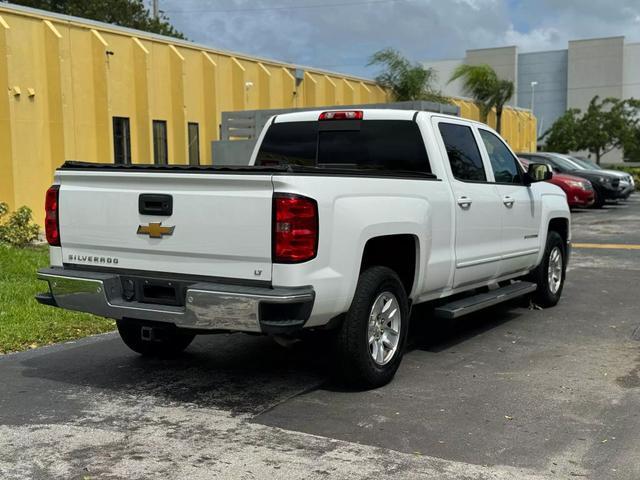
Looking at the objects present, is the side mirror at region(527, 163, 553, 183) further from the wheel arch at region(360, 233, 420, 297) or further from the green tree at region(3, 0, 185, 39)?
the green tree at region(3, 0, 185, 39)

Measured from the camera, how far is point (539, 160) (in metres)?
22.1

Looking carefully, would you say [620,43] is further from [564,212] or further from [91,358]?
[91,358]

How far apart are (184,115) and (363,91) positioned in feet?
30.6

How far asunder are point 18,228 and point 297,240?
10100 millimetres

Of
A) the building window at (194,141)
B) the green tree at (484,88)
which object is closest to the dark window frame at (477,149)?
the building window at (194,141)

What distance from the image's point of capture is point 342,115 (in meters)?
6.66

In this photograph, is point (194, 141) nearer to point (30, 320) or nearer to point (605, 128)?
point (30, 320)

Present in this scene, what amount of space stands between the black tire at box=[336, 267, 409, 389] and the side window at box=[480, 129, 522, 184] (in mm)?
2394

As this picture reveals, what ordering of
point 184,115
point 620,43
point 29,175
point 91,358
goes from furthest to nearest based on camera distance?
point 620,43 < point 184,115 < point 29,175 < point 91,358

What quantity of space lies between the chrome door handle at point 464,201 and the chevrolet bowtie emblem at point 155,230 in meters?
2.57

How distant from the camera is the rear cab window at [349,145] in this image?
21.0ft

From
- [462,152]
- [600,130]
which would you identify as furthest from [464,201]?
[600,130]

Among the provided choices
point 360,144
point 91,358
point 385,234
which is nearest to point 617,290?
point 360,144

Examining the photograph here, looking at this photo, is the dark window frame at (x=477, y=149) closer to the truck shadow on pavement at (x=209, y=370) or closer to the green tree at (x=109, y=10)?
the truck shadow on pavement at (x=209, y=370)
